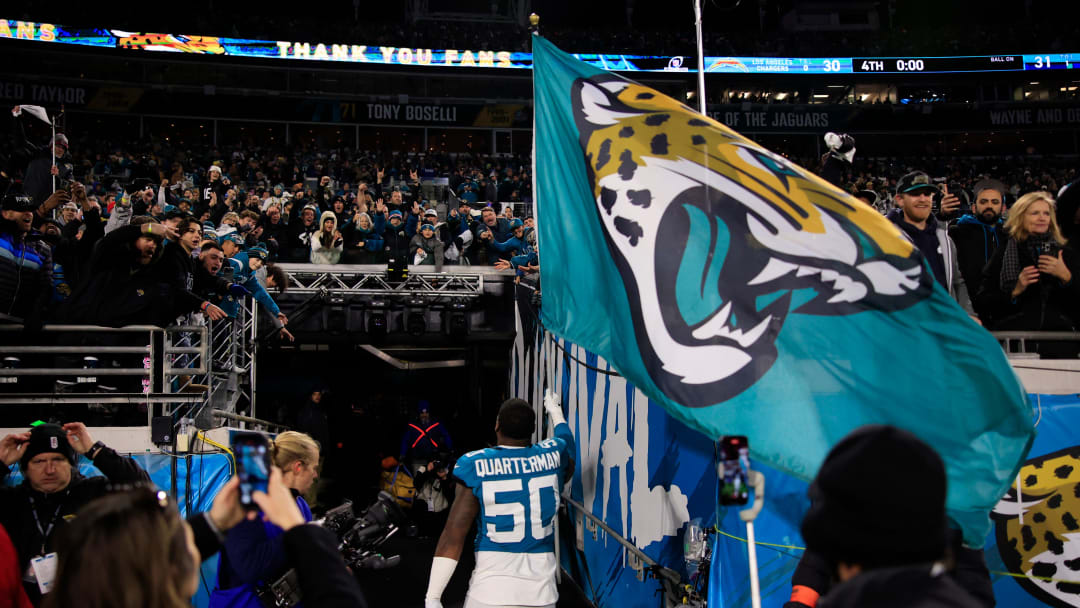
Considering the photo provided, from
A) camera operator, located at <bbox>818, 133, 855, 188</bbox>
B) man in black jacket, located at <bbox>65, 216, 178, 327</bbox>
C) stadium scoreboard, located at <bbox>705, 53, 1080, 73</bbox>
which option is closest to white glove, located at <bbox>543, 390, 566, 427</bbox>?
camera operator, located at <bbox>818, 133, 855, 188</bbox>

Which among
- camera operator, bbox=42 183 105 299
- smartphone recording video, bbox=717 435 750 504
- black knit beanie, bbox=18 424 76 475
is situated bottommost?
black knit beanie, bbox=18 424 76 475

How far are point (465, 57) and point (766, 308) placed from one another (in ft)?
96.8

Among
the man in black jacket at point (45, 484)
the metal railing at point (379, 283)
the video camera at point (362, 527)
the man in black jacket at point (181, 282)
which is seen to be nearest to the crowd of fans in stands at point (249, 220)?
the man in black jacket at point (181, 282)

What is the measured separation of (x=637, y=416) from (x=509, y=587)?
159 cm

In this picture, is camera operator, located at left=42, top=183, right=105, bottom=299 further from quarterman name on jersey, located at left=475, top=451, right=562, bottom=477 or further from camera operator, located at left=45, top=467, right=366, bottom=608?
camera operator, located at left=45, top=467, right=366, bottom=608

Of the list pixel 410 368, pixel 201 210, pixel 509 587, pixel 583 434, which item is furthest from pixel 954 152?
pixel 509 587

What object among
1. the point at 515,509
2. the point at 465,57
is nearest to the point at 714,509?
the point at 515,509

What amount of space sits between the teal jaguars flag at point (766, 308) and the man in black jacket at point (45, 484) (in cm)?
234

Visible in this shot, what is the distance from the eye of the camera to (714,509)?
4.62m

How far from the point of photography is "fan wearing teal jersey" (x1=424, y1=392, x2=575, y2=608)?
4426 millimetres

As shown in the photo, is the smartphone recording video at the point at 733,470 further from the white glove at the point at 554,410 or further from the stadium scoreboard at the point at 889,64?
the stadium scoreboard at the point at 889,64

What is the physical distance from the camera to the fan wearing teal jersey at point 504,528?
4426 mm

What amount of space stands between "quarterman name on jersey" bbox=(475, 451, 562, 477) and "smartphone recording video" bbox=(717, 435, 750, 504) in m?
2.20

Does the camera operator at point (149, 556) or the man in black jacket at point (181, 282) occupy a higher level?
the man in black jacket at point (181, 282)
